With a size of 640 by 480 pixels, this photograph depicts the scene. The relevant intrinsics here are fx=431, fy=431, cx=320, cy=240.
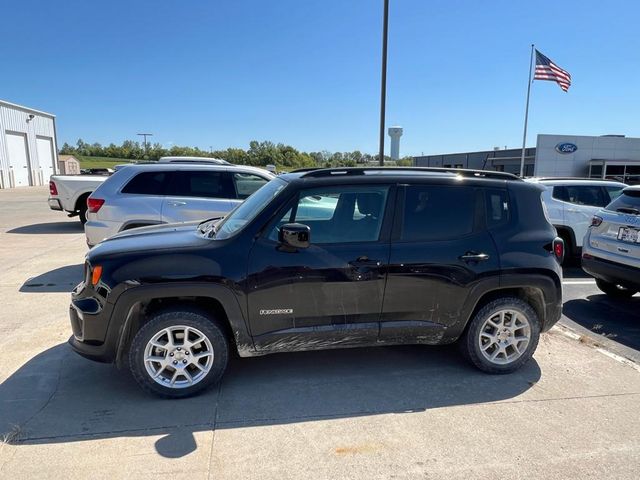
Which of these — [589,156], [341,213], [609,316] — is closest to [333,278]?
[341,213]

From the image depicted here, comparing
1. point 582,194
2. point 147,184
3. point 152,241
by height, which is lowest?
point 152,241

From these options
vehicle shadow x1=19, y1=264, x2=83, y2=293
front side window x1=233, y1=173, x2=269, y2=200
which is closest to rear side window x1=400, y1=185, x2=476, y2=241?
front side window x1=233, y1=173, x2=269, y2=200

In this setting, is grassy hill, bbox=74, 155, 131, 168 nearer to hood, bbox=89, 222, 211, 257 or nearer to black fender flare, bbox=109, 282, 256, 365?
hood, bbox=89, 222, 211, 257

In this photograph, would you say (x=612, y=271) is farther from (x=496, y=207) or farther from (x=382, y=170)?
(x=382, y=170)

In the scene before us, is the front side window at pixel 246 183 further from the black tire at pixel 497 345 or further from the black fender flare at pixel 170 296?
the black tire at pixel 497 345

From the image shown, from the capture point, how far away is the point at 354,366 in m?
3.88

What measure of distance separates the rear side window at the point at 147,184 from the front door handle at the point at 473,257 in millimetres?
5040

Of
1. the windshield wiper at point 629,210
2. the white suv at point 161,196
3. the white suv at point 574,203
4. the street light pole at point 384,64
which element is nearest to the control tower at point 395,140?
the street light pole at point 384,64

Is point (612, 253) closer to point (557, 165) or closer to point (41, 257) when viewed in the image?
point (41, 257)

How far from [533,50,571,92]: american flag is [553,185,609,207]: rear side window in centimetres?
1759

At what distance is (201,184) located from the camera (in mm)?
7098

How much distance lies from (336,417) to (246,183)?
5.06 m

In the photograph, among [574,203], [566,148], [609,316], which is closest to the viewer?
[609,316]

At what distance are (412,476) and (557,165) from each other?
115 ft
